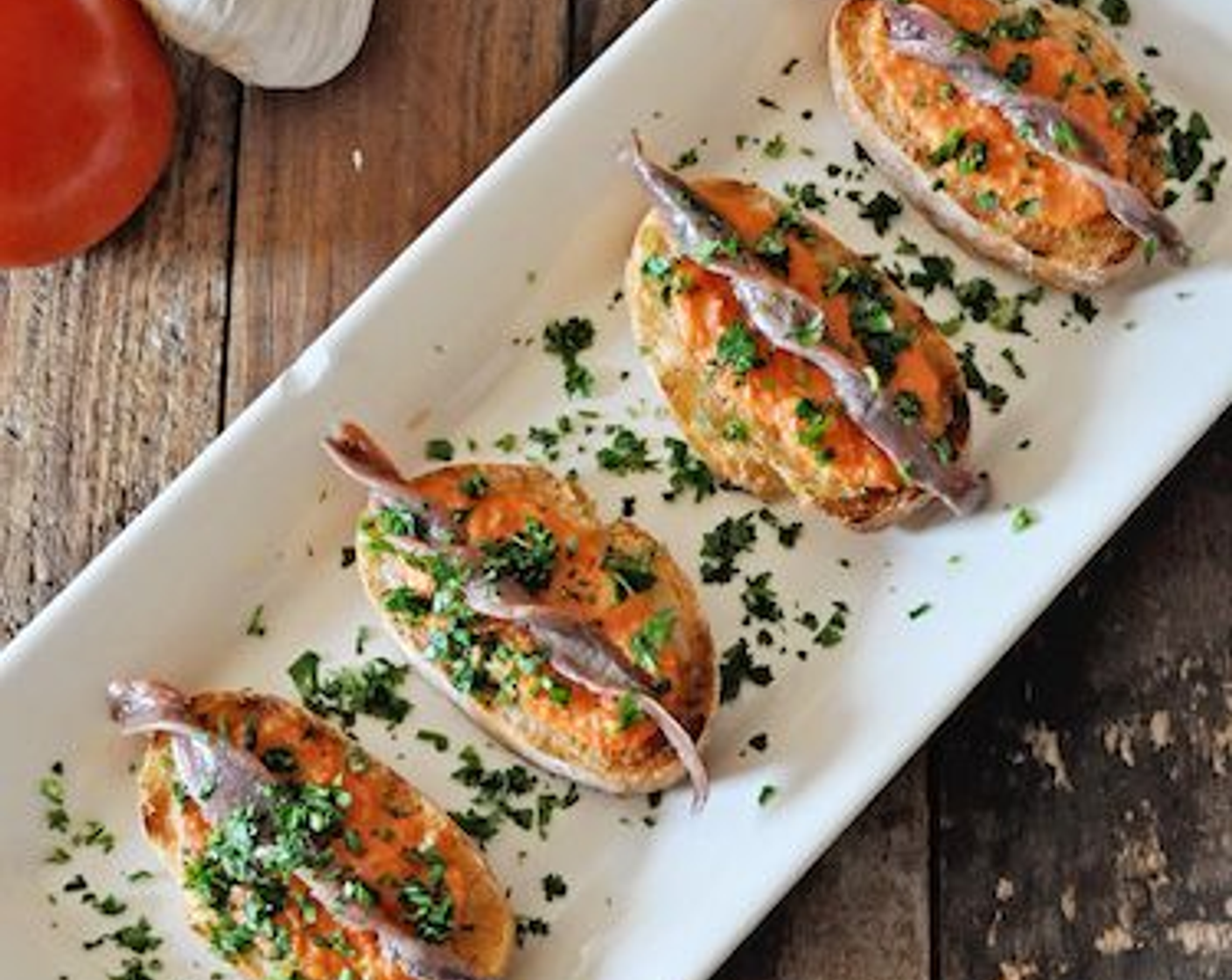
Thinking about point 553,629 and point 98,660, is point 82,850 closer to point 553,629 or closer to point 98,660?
point 98,660

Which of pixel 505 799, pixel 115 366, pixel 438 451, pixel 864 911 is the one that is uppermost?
pixel 438 451

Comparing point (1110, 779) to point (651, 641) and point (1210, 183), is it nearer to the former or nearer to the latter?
point (651, 641)

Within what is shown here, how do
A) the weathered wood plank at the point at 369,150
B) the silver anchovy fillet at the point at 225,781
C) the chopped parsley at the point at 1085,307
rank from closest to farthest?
the silver anchovy fillet at the point at 225,781 < the chopped parsley at the point at 1085,307 < the weathered wood plank at the point at 369,150

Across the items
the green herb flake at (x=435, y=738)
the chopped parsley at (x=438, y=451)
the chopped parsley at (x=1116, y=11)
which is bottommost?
the green herb flake at (x=435, y=738)

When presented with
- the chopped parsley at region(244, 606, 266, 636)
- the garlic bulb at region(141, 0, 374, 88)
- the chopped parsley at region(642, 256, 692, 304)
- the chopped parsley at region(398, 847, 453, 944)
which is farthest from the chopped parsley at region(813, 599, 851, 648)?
A: the garlic bulb at region(141, 0, 374, 88)

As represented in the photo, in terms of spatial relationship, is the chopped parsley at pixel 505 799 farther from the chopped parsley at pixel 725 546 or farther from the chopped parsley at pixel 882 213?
the chopped parsley at pixel 882 213

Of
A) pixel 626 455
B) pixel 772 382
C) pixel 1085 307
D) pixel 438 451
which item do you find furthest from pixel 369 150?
pixel 1085 307

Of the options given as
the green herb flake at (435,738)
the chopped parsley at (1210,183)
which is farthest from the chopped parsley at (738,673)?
the chopped parsley at (1210,183)
